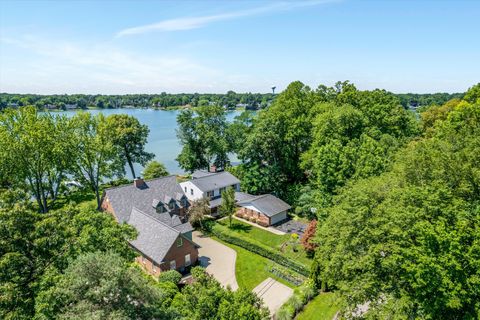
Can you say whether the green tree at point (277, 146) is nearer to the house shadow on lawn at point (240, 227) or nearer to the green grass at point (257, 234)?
the house shadow on lawn at point (240, 227)

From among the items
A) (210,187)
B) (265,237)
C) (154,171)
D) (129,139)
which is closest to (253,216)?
(265,237)

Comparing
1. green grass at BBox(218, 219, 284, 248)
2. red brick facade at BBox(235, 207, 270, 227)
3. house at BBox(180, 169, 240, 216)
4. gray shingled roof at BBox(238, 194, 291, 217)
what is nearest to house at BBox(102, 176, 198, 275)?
house at BBox(180, 169, 240, 216)

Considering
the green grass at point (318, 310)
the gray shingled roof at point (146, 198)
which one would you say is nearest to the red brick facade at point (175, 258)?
the gray shingled roof at point (146, 198)

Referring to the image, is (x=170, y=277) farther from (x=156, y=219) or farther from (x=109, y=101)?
(x=109, y=101)

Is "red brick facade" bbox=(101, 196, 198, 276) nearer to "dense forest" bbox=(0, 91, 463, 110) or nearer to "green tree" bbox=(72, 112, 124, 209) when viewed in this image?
"green tree" bbox=(72, 112, 124, 209)

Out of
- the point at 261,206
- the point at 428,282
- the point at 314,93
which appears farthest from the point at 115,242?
the point at 314,93

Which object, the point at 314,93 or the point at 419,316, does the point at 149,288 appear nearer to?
the point at 419,316
